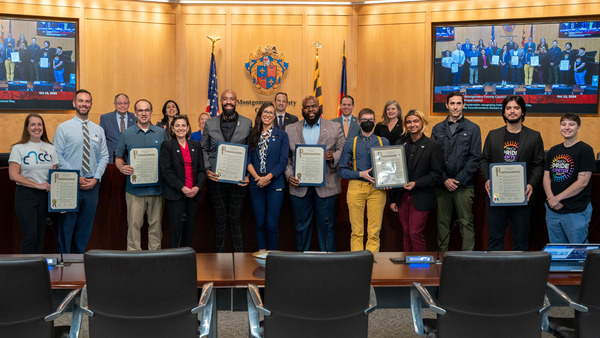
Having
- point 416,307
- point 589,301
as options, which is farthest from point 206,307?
point 589,301

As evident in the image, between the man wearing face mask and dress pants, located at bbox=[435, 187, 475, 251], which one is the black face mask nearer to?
the man wearing face mask

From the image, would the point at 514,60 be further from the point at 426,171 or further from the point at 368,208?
the point at 368,208

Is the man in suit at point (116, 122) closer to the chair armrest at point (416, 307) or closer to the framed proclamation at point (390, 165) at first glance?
the framed proclamation at point (390, 165)

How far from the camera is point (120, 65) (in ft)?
32.3

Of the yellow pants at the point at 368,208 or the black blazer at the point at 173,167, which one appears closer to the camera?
the black blazer at the point at 173,167

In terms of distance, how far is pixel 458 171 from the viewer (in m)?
5.30

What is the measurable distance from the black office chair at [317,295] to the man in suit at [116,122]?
4.61 metres

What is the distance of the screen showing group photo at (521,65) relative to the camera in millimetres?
9078

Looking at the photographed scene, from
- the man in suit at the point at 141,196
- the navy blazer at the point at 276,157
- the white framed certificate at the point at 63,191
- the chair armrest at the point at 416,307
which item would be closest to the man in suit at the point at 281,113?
the navy blazer at the point at 276,157

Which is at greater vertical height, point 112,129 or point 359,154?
point 112,129

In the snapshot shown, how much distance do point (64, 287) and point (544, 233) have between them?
4407mm

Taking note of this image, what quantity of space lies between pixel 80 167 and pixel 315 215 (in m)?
2.32

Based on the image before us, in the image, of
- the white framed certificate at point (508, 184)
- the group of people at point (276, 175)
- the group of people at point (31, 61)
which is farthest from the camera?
the group of people at point (31, 61)

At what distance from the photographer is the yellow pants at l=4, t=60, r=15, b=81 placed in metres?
9.25
